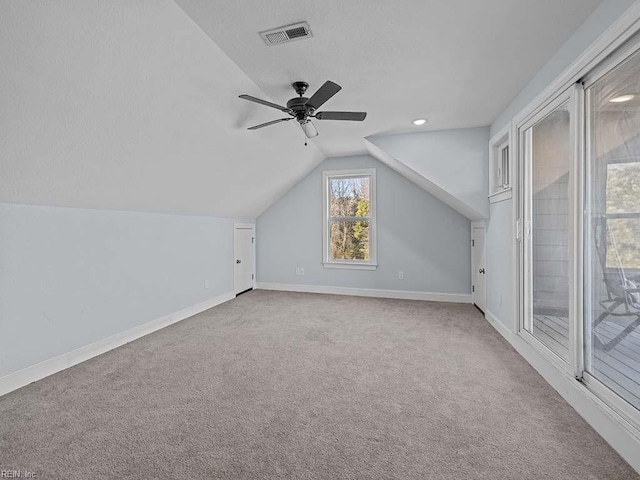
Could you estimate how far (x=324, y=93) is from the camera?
2.30 meters

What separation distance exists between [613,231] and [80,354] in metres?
4.01

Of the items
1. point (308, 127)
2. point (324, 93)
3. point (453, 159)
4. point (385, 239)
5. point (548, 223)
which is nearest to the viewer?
point (324, 93)

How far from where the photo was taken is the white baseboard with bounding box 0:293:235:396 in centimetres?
223

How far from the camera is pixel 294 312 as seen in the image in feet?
14.2

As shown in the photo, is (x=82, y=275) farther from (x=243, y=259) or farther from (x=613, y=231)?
(x=613, y=231)

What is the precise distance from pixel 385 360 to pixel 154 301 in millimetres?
2642

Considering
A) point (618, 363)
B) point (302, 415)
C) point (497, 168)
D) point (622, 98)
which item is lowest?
point (302, 415)

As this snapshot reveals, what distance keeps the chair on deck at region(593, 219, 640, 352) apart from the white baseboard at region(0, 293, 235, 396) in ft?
12.8

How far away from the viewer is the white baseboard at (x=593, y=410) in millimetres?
1526

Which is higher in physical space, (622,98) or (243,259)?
(622,98)

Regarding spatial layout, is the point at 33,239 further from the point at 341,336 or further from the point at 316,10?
the point at 341,336

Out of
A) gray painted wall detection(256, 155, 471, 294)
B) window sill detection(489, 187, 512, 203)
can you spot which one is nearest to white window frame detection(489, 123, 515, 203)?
window sill detection(489, 187, 512, 203)

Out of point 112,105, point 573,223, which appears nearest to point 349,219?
point 573,223

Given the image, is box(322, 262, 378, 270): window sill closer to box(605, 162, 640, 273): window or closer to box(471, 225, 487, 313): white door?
box(471, 225, 487, 313): white door
